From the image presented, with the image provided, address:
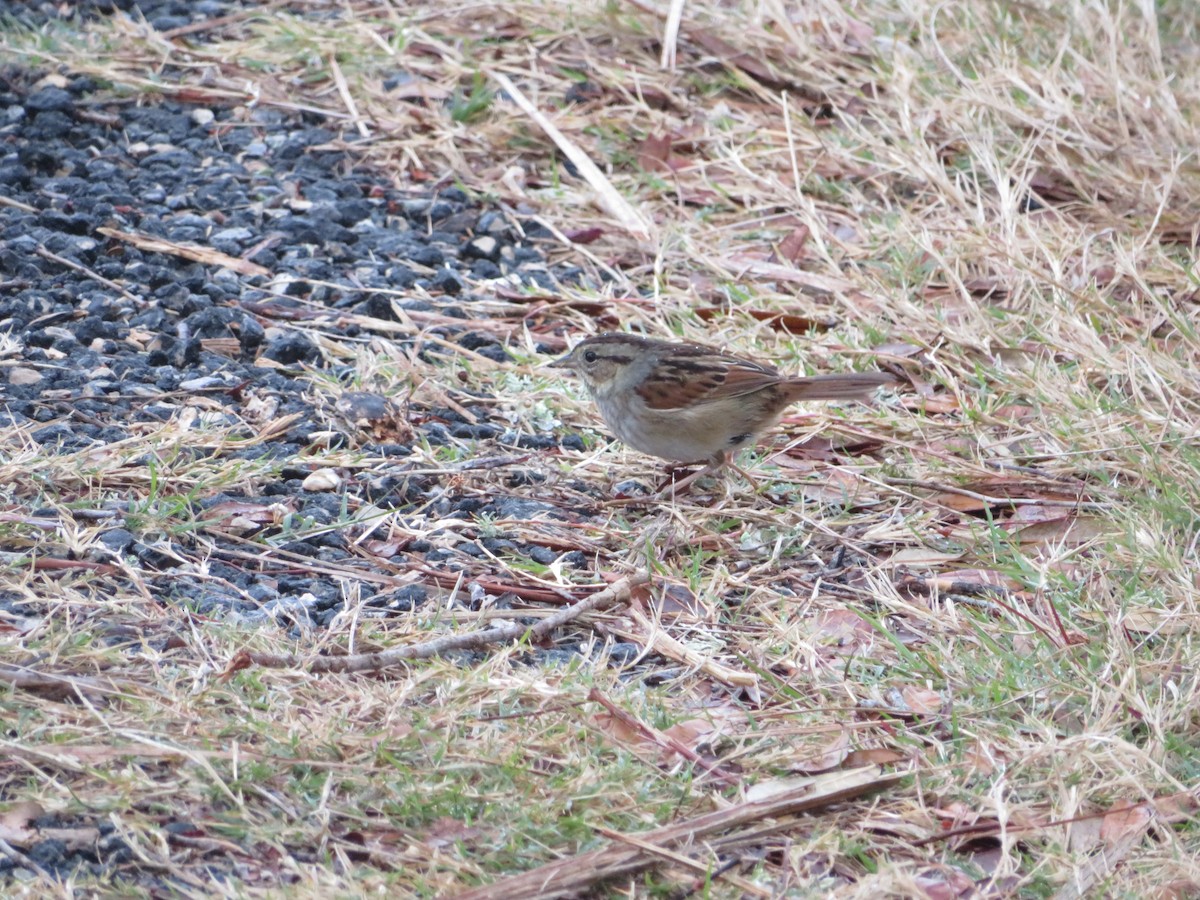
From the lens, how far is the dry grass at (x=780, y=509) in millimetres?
3508

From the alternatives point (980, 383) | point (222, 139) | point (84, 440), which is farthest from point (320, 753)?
point (222, 139)

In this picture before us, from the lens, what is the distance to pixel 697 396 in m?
5.38

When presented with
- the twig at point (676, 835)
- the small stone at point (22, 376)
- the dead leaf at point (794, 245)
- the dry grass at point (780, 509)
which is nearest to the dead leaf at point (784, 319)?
the dry grass at point (780, 509)

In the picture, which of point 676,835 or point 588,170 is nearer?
point 676,835

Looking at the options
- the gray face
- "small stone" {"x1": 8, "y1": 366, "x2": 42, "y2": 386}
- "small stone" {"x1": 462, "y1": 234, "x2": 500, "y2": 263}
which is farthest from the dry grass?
"small stone" {"x1": 8, "y1": 366, "x2": 42, "y2": 386}

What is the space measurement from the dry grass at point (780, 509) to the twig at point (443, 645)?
4cm

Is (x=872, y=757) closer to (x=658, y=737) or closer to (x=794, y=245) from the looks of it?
(x=658, y=737)

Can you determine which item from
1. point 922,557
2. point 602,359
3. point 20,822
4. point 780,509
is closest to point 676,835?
point 20,822

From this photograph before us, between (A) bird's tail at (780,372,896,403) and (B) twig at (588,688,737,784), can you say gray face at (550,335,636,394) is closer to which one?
(A) bird's tail at (780,372,896,403)

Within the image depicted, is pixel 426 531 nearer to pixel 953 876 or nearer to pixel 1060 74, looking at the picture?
pixel 953 876

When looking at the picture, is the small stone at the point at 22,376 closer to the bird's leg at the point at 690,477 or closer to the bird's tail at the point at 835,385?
the bird's leg at the point at 690,477

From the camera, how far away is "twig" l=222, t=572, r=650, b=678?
3.99 metres

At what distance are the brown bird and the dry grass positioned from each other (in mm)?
214

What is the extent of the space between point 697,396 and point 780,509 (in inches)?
19.6
